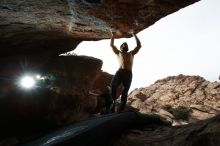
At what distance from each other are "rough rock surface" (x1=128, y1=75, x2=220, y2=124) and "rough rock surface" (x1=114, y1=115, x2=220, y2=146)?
814 inches

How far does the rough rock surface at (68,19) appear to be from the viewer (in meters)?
7.36

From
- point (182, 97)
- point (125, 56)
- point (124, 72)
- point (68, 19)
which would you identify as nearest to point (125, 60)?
point (125, 56)

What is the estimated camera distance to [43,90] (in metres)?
11.6

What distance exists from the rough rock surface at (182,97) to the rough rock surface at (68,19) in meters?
16.6

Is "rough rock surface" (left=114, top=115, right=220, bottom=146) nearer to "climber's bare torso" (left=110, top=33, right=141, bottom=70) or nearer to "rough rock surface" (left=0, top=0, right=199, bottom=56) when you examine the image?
"climber's bare torso" (left=110, top=33, right=141, bottom=70)

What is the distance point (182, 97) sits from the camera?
1262 inches

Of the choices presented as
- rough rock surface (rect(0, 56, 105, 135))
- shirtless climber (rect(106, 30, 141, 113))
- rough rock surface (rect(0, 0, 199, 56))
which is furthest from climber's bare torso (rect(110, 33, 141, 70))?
rough rock surface (rect(0, 56, 105, 135))

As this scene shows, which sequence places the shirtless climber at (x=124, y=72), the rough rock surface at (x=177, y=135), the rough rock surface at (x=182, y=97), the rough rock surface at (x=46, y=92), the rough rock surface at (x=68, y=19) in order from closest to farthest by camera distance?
1. the rough rock surface at (x=177, y=135)
2. the rough rock surface at (x=68, y=19)
3. the shirtless climber at (x=124, y=72)
4. the rough rock surface at (x=46, y=92)
5. the rough rock surface at (x=182, y=97)

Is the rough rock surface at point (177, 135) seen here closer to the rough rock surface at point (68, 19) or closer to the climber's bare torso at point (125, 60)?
the climber's bare torso at point (125, 60)

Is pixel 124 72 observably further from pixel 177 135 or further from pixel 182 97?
pixel 182 97

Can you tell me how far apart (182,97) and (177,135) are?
28.4 metres

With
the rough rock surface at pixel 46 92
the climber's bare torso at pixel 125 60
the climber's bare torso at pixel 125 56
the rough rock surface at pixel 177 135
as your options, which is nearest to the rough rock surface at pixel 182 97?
the rough rock surface at pixel 46 92

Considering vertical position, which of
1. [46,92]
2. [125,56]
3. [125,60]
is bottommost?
[46,92]

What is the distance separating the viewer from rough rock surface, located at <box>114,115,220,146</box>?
4.01m
